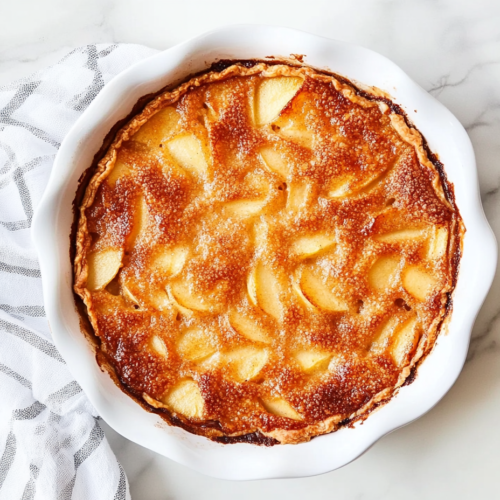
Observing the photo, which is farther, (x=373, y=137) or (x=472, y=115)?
(x=472, y=115)

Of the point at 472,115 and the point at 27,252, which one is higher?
the point at 472,115

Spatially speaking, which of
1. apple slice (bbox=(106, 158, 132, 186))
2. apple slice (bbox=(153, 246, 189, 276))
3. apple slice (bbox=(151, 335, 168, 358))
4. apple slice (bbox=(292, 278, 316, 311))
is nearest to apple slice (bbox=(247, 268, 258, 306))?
apple slice (bbox=(292, 278, 316, 311))

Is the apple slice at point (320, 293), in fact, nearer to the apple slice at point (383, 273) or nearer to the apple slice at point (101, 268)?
the apple slice at point (383, 273)

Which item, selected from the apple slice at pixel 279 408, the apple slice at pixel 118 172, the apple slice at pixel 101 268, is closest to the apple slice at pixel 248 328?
the apple slice at pixel 279 408

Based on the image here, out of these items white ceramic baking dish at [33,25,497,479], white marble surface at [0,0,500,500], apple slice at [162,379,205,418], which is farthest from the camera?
white marble surface at [0,0,500,500]

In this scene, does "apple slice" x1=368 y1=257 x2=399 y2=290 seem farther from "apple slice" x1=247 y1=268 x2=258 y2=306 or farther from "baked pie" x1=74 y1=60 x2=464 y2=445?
"apple slice" x1=247 y1=268 x2=258 y2=306

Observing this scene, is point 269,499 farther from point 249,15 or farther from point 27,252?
point 249,15

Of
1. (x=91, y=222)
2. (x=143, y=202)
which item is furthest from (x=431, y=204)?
(x=91, y=222)
